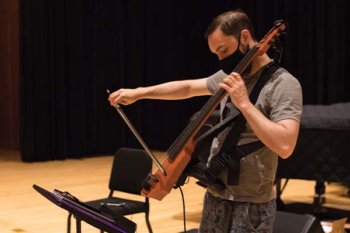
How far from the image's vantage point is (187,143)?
1993mm

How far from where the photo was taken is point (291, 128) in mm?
1849

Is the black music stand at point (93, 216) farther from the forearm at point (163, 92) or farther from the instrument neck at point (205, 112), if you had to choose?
the forearm at point (163, 92)

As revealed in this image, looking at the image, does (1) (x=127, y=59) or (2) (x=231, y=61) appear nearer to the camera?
(2) (x=231, y=61)

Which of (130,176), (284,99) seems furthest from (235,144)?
(130,176)

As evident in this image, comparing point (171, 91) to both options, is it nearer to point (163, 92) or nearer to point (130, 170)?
point (163, 92)

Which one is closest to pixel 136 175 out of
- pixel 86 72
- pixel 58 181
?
pixel 58 181

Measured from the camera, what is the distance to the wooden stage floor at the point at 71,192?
16.0 ft

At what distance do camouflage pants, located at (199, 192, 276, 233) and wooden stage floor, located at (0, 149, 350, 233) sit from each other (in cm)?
256

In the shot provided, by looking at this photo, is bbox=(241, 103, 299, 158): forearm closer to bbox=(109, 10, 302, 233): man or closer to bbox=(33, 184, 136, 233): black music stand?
bbox=(109, 10, 302, 233): man

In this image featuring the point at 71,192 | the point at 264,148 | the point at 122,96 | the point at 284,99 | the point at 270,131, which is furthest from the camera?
the point at 71,192

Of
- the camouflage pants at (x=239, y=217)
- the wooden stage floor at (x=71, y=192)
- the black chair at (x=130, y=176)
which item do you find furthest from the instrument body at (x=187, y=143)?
the wooden stage floor at (x=71, y=192)

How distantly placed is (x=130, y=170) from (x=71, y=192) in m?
2.38

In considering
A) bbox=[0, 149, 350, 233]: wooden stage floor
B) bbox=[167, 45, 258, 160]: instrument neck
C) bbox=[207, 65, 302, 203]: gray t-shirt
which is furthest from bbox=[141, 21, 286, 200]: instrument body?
bbox=[0, 149, 350, 233]: wooden stage floor

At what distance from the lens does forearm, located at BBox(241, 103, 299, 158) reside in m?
1.80
